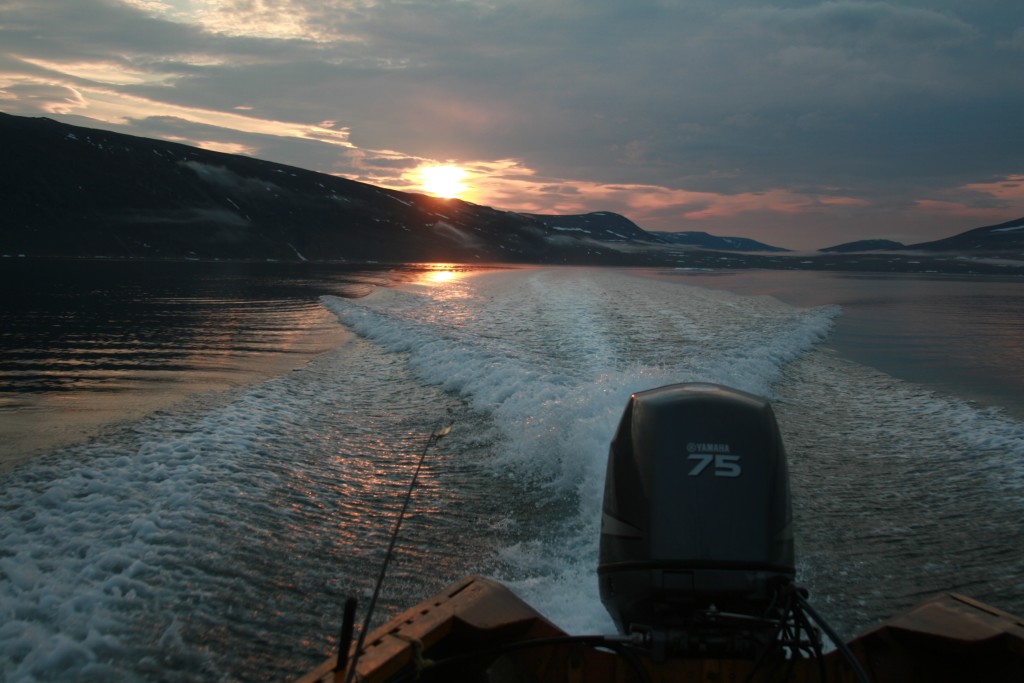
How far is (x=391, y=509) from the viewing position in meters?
5.25

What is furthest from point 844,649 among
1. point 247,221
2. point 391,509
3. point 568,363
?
point 247,221

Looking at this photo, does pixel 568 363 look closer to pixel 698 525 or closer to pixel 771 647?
pixel 698 525

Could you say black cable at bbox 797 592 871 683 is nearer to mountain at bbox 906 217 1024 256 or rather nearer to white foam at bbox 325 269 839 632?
white foam at bbox 325 269 839 632

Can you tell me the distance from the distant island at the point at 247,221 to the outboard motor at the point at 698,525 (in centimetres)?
8622

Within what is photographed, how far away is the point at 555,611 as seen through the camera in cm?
388

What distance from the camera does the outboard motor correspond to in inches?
106

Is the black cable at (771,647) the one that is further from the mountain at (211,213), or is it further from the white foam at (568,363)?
the mountain at (211,213)

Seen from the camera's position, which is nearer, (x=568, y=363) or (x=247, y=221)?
(x=568, y=363)

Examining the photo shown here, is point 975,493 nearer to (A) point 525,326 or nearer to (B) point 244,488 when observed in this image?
(B) point 244,488

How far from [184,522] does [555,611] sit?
244 centimetres

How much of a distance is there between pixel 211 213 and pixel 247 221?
5.90 m

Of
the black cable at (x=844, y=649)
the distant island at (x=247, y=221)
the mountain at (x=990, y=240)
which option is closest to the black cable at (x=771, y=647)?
the black cable at (x=844, y=649)

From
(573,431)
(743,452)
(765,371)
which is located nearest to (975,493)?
(573,431)

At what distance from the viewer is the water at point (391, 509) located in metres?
3.59
